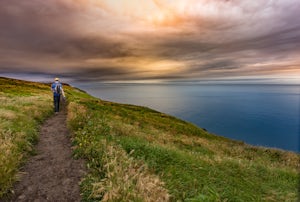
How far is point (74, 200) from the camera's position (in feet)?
16.9

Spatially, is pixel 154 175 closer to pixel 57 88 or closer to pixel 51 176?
pixel 51 176

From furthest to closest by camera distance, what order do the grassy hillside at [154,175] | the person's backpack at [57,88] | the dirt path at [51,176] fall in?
the person's backpack at [57,88] < the dirt path at [51,176] < the grassy hillside at [154,175]

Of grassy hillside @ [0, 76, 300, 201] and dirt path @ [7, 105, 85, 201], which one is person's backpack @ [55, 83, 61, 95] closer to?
grassy hillside @ [0, 76, 300, 201]

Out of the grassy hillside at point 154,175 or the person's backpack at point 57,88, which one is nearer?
the grassy hillside at point 154,175

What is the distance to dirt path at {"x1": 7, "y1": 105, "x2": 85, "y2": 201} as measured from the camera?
5324mm

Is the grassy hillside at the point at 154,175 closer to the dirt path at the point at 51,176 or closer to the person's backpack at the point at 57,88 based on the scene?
the dirt path at the point at 51,176

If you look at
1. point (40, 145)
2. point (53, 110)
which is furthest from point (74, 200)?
point (53, 110)

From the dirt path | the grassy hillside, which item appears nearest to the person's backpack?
the grassy hillside

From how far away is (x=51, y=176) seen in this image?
6.37 metres

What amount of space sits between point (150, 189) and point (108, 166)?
142cm

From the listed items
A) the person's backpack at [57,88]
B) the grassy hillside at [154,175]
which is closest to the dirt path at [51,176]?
the grassy hillside at [154,175]

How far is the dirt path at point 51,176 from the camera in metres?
5.32

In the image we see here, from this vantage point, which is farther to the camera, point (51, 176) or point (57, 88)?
point (57, 88)

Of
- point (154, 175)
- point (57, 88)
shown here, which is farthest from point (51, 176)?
point (57, 88)
